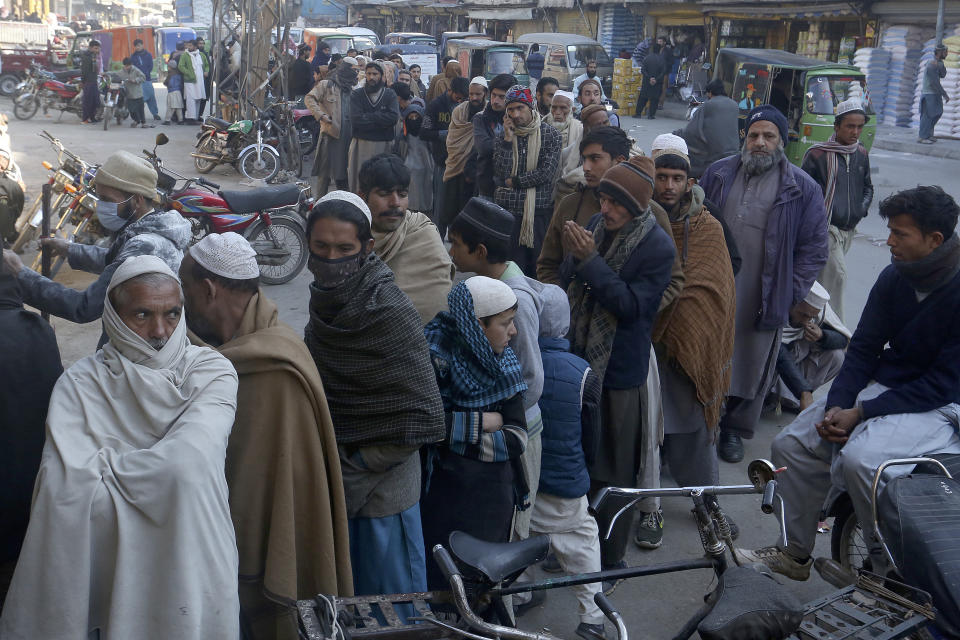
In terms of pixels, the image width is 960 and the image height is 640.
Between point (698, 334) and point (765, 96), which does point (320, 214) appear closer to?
point (698, 334)

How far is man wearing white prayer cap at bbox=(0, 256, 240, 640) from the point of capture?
2.04 meters

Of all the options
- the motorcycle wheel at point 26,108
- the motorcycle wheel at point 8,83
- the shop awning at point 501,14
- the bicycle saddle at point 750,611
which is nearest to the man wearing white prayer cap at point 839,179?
the bicycle saddle at point 750,611

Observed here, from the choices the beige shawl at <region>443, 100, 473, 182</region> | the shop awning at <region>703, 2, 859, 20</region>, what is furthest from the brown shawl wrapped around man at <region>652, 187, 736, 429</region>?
the shop awning at <region>703, 2, 859, 20</region>

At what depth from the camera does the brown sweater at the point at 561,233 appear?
3986 millimetres

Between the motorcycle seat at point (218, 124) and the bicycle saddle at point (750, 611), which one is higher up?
the motorcycle seat at point (218, 124)

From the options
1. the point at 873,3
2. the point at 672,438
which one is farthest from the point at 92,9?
the point at 672,438

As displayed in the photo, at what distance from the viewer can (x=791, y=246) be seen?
4828 millimetres

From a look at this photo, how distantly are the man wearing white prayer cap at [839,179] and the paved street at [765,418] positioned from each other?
1031mm

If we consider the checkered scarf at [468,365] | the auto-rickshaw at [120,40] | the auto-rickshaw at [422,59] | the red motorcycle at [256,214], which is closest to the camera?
the checkered scarf at [468,365]

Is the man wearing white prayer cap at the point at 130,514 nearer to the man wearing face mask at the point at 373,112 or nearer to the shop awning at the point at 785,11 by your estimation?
the man wearing face mask at the point at 373,112

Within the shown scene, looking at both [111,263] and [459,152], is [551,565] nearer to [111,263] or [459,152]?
[111,263]

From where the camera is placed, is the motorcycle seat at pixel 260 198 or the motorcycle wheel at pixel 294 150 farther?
the motorcycle wheel at pixel 294 150

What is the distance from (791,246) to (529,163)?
221cm

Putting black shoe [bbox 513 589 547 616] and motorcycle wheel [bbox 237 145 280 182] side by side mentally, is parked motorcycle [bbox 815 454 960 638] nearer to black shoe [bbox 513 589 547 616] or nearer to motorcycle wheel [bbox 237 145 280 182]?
black shoe [bbox 513 589 547 616]
